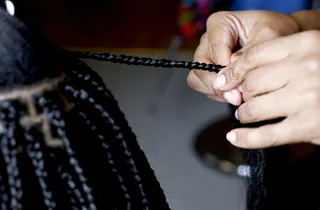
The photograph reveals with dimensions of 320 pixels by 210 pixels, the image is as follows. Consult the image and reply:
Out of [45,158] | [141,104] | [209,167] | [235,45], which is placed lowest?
[45,158]

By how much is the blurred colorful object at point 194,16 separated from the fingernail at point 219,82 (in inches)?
31.3

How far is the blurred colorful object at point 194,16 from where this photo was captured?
1.31m

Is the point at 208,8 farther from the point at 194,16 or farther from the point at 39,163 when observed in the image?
the point at 39,163

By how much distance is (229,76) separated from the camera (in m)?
0.48

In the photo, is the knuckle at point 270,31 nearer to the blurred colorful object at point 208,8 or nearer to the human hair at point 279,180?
the human hair at point 279,180

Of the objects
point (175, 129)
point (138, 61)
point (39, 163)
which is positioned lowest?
point (39, 163)

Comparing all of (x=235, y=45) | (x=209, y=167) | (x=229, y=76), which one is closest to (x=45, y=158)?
(x=229, y=76)

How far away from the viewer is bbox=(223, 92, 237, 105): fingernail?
0.50m

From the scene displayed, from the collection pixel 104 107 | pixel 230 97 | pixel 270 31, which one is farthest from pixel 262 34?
pixel 104 107

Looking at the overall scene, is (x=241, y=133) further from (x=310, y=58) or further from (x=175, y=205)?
(x=175, y=205)

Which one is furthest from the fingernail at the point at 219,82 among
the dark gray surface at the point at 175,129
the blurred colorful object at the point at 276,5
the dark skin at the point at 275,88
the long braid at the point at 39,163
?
the dark gray surface at the point at 175,129

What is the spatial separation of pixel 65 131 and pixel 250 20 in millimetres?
352

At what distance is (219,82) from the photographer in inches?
19.3

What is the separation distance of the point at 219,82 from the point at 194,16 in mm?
937
